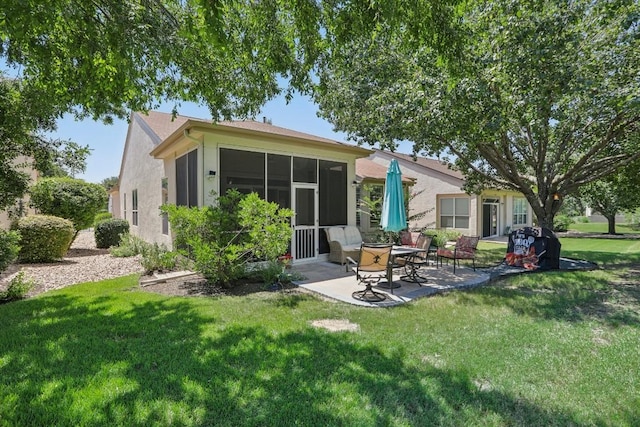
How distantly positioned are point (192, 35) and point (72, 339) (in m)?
4.30

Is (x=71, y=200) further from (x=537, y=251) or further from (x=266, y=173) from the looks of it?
(x=537, y=251)

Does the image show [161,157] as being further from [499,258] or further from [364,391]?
[499,258]

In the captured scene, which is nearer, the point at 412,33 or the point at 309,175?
the point at 412,33

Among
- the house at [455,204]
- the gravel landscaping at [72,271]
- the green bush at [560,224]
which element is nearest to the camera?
the gravel landscaping at [72,271]

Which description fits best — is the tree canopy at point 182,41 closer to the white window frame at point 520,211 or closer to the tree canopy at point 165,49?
the tree canopy at point 165,49

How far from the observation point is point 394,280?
322 inches

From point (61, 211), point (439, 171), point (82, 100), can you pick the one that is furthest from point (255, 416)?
point (439, 171)

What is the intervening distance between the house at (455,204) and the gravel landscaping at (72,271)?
14273mm

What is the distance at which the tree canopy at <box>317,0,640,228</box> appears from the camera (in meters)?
7.14

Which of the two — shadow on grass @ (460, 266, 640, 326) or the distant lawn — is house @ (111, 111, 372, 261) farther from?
the distant lawn

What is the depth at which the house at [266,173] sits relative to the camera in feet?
27.3

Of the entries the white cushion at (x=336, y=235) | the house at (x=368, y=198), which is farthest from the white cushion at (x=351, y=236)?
the house at (x=368, y=198)

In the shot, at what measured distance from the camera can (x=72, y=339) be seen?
440cm

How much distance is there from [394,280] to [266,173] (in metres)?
4.58
